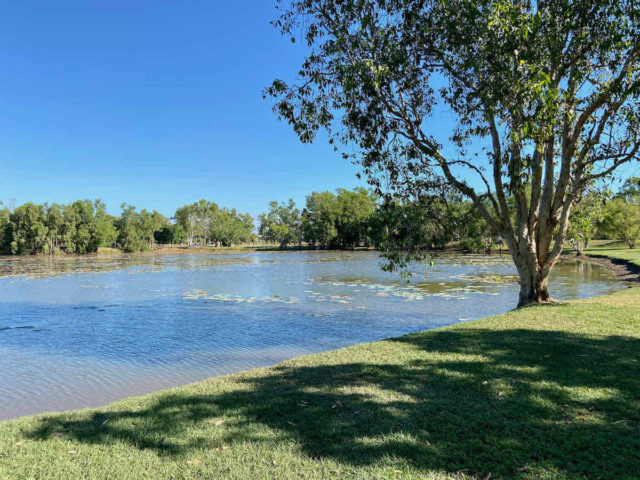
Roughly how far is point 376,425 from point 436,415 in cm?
71

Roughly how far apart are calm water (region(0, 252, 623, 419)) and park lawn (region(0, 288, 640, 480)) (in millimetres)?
2665

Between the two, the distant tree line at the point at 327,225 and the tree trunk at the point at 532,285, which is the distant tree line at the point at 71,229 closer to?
the distant tree line at the point at 327,225

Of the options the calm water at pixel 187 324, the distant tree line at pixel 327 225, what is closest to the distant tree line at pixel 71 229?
the distant tree line at pixel 327 225

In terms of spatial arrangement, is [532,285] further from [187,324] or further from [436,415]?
[187,324]

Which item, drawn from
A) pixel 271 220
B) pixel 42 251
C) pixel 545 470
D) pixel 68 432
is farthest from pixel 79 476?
pixel 271 220

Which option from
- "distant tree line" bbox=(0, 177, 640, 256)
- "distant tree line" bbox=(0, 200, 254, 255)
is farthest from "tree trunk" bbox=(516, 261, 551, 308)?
"distant tree line" bbox=(0, 200, 254, 255)

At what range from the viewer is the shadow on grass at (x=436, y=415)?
3.61 meters

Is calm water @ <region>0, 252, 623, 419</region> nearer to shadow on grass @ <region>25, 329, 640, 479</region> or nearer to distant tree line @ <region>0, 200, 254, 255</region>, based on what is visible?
shadow on grass @ <region>25, 329, 640, 479</region>

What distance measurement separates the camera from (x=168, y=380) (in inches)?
320

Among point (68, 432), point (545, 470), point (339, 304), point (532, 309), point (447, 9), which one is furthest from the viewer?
point (339, 304)

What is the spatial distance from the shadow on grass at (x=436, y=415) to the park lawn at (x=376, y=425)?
0.06 feet

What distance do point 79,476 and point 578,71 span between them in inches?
474

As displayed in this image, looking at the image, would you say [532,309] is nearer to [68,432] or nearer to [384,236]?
[384,236]

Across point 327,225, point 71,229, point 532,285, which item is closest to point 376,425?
point 532,285
